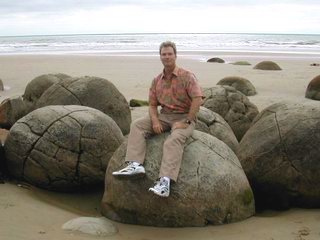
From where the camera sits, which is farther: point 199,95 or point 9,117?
point 9,117

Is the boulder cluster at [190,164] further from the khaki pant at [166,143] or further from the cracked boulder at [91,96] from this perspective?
the cracked boulder at [91,96]

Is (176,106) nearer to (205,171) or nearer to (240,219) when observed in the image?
(205,171)

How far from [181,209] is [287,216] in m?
1.29

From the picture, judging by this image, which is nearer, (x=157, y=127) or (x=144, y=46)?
(x=157, y=127)

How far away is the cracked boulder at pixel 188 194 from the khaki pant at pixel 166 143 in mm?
101

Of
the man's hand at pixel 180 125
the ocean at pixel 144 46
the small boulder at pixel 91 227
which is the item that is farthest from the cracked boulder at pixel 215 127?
the ocean at pixel 144 46

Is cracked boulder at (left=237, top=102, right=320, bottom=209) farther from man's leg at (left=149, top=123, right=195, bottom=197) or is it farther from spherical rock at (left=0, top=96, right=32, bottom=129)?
spherical rock at (left=0, top=96, right=32, bottom=129)

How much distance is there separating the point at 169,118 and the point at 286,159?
152 centimetres

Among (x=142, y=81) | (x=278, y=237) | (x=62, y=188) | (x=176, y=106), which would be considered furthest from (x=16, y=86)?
(x=278, y=237)

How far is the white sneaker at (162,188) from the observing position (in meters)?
5.07

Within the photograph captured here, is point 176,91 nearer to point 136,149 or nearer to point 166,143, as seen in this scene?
point 166,143

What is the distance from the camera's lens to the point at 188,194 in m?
5.24

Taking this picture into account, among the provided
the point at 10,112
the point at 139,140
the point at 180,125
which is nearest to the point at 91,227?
the point at 139,140

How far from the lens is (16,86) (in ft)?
61.6
